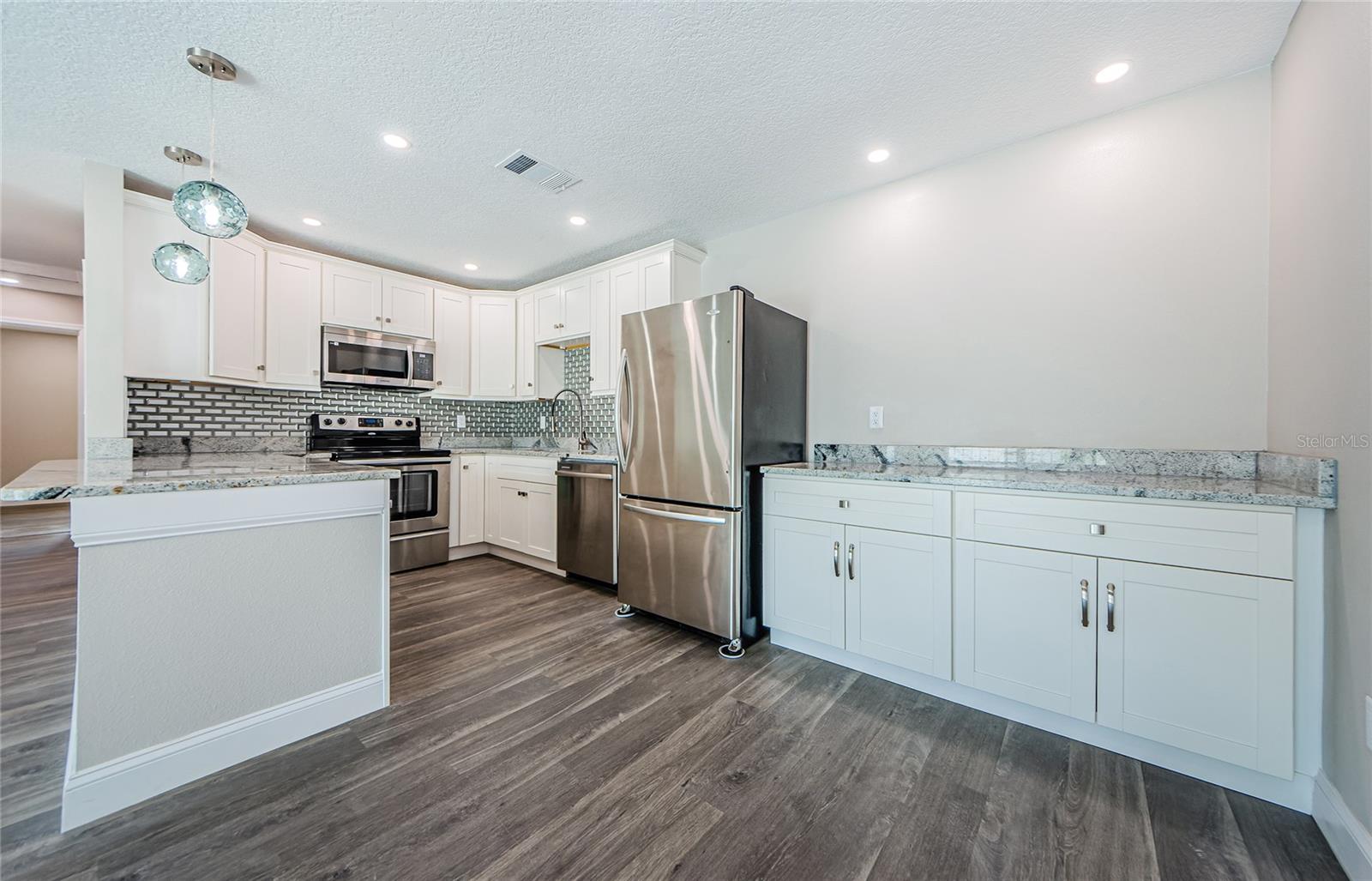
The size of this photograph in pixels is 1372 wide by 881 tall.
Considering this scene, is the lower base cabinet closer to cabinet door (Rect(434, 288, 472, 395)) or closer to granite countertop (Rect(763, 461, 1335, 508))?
granite countertop (Rect(763, 461, 1335, 508))

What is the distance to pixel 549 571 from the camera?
3811 mm

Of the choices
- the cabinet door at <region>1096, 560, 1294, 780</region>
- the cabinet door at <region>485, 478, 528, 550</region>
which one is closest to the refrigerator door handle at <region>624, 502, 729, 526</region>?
the cabinet door at <region>485, 478, 528, 550</region>

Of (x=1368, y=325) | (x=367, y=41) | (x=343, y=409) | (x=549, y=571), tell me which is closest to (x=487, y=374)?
(x=343, y=409)

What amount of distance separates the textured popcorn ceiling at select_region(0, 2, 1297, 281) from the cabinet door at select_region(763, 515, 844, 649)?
6.10 feet

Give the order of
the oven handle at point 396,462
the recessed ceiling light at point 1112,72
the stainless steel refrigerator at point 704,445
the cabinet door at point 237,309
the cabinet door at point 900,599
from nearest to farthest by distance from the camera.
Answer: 1. the recessed ceiling light at point 1112,72
2. the cabinet door at point 900,599
3. the stainless steel refrigerator at point 704,445
4. the cabinet door at point 237,309
5. the oven handle at point 396,462

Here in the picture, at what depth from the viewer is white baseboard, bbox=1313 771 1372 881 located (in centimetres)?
115

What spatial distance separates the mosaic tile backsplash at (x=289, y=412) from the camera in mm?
3182

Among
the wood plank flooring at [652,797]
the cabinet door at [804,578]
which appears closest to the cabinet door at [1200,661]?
the wood plank flooring at [652,797]

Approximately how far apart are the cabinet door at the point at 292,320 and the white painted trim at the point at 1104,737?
155 inches

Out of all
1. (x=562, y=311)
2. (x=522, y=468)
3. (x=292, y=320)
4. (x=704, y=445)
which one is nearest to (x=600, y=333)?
(x=562, y=311)

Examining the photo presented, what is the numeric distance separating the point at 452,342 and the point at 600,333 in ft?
5.07

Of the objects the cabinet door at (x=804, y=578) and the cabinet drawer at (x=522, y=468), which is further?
the cabinet drawer at (x=522, y=468)

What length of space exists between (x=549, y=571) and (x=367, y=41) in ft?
10.5

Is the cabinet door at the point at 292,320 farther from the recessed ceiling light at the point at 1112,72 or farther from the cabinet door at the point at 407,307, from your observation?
the recessed ceiling light at the point at 1112,72
